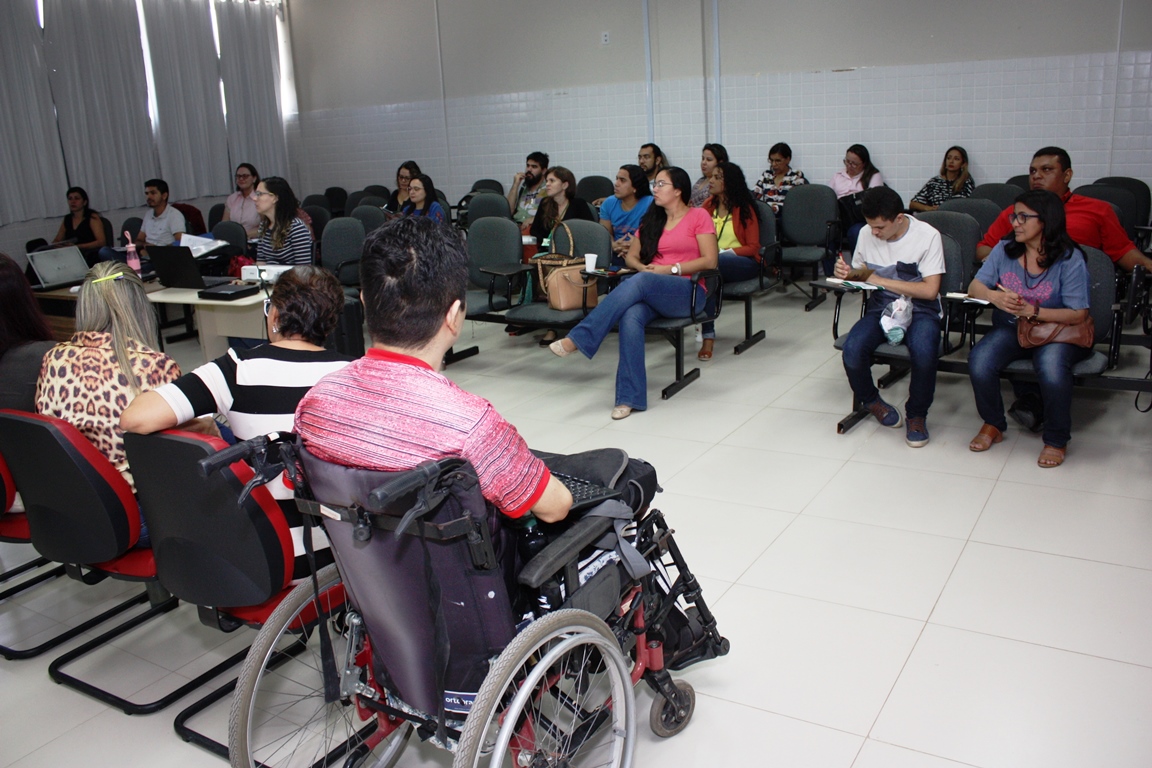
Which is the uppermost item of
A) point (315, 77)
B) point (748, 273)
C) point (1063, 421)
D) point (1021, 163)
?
point (315, 77)

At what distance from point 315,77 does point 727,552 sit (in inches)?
358

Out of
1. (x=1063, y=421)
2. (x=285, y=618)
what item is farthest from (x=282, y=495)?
(x=1063, y=421)

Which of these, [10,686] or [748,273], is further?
[748,273]

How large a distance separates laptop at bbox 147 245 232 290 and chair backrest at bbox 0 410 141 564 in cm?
290

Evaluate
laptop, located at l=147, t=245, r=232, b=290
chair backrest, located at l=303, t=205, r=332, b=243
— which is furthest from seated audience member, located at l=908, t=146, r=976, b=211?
laptop, located at l=147, t=245, r=232, b=290

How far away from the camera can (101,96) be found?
8.88 meters

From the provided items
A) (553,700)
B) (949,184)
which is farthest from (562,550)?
(949,184)

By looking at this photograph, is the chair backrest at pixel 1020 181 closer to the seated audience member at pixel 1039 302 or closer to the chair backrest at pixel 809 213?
the chair backrest at pixel 809 213

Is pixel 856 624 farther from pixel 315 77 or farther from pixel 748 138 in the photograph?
pixel 315 77

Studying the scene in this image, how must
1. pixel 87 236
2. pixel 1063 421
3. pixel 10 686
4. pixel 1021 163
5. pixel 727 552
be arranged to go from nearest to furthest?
pixel 10 686 → pixel 727 552 → pixel 1063 421 → pixel 1021 163 → pixel 87 236

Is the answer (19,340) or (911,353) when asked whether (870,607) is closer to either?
(911,353)

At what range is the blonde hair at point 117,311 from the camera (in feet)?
8.22

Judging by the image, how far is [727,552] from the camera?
310 centimetres

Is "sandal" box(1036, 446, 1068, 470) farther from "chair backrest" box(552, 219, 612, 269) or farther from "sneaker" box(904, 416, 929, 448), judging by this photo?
"chair backrest" box(552, 219, 612, 269)
